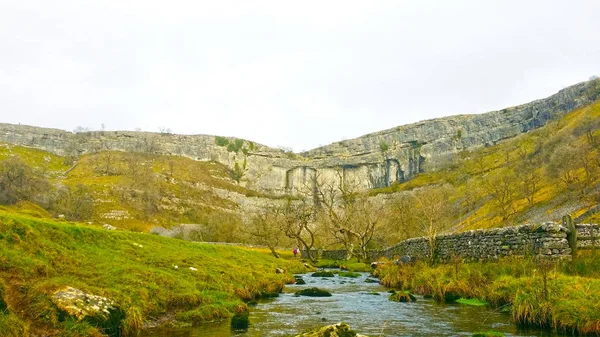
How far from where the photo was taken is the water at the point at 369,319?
41.6 ft

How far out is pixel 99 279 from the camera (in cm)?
1412

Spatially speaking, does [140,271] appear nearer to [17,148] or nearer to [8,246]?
[8,246]

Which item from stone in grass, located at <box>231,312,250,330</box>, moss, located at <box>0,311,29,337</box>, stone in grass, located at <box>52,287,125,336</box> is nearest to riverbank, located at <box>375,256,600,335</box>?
stone in grass, located at <box>231,312,250,330</box>

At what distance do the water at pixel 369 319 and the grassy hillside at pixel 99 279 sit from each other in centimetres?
141

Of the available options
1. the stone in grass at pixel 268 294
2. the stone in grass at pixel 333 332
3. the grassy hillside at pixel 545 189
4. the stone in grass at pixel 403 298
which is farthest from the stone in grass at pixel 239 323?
the grassy hillside at pixel 545 189

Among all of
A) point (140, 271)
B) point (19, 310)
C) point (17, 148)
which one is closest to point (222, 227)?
point (140, 271)

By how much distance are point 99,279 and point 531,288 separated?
15.0 meters

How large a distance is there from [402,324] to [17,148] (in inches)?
8210

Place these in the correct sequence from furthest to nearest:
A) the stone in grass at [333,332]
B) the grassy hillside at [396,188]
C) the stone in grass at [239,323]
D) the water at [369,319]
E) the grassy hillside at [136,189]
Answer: the grassy hillside at [136,189] → the grassy hillside at [396,188] → the stone in grass at [239,323] → the water at [369,319] → the stone in grass at [333,332]

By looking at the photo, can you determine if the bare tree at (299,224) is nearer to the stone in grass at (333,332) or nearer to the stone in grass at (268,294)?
the stone in grass at (268,294)

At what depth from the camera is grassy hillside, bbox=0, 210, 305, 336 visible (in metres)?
10.7

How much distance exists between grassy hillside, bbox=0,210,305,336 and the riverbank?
9874mm

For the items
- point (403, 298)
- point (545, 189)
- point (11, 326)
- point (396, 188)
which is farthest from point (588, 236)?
point (396, 188)

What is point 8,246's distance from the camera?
43.9 feet
